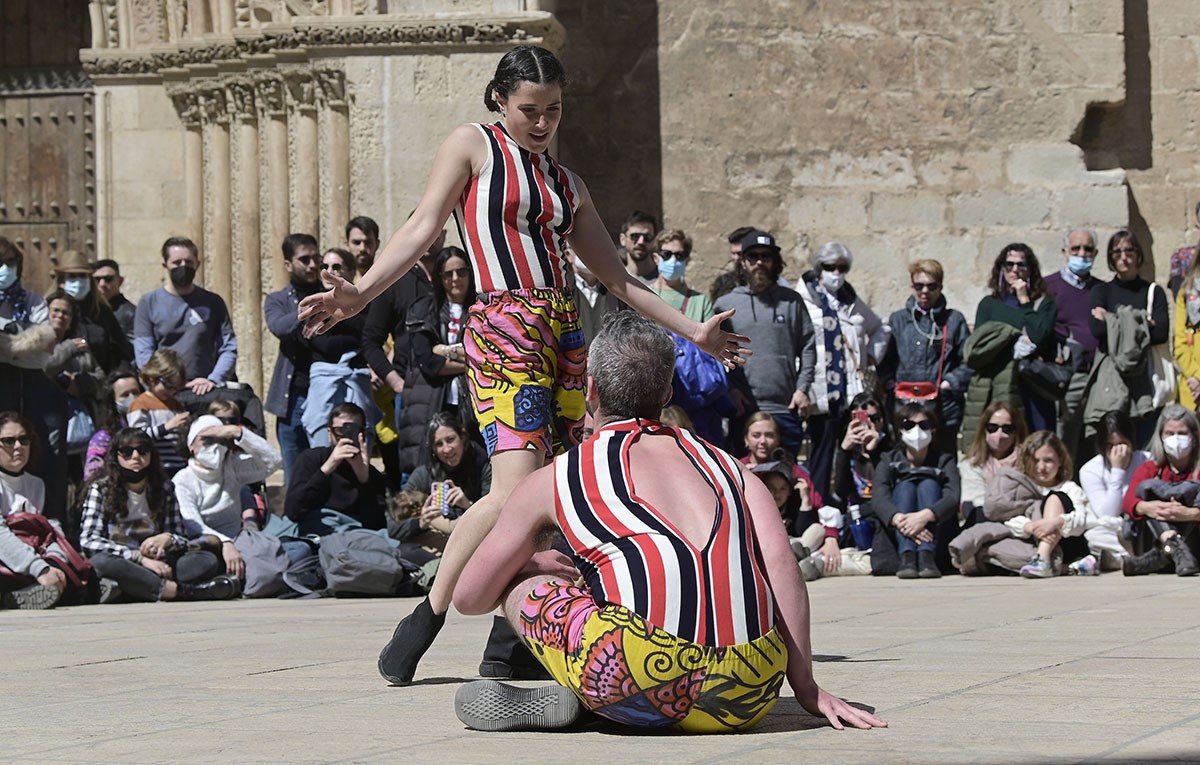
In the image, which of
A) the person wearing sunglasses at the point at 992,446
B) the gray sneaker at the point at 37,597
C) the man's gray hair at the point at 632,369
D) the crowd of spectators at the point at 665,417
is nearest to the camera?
the man's gray hair at the point at 632,369

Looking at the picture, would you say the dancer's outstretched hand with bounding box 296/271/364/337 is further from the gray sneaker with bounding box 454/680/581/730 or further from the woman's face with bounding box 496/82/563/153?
the gray sneaker with bounding box 454/680/581/730

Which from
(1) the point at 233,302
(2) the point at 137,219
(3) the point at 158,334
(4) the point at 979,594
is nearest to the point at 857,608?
(4) the point at 979,594

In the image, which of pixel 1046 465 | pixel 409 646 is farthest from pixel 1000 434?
pixel 409 646

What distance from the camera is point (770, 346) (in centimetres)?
1088

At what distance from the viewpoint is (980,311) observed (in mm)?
11008

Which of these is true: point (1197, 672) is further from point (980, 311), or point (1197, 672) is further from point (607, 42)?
point (607, 42)

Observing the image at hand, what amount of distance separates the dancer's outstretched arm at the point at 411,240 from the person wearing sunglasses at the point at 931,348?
5754mm

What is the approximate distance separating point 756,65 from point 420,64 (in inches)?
105

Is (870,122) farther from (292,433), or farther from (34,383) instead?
(34,383)

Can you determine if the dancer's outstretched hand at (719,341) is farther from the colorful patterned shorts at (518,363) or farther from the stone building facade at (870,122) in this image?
the stone building facade at (870,122)

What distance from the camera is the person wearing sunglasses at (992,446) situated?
33.7 ft

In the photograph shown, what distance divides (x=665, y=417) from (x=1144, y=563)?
8.07 ft

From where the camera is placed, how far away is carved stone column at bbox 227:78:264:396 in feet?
43.0

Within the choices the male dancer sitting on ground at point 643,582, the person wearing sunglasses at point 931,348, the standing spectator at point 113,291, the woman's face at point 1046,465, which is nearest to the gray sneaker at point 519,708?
the male dancer sitting on ground at point 643,582
